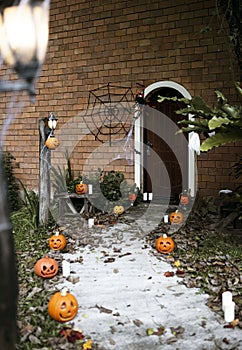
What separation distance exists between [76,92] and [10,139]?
173 cm

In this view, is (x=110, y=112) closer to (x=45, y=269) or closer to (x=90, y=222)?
(x=90, y=222)

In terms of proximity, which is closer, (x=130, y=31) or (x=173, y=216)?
(x=173, y=216)

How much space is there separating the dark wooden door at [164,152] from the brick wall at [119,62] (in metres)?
0.35

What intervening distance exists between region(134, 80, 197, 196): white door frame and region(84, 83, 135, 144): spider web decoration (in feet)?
0.67

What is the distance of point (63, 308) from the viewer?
292 centimetres

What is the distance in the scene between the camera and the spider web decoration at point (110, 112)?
7082 millimetres

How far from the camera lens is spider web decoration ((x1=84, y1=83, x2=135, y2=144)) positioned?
279 inches

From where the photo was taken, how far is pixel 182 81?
6.64m

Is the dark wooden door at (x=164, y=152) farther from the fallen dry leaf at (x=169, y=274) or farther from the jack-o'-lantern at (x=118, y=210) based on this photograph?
the fallen dry leaf at (x=169, y=274)

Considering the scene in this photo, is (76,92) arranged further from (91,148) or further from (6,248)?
(6,248)

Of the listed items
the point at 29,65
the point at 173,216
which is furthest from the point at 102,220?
the point at 29,65

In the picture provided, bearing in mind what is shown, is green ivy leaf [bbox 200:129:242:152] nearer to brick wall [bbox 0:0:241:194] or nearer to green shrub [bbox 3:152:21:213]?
brick wall [bbox 0:0:241:194]

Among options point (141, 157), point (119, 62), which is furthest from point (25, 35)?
point (119, 62)

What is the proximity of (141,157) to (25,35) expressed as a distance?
17.7ft
